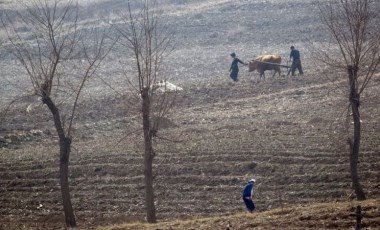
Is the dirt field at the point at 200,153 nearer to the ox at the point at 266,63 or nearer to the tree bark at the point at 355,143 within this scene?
the tree bark at the point at 355,143

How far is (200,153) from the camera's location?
18.6m

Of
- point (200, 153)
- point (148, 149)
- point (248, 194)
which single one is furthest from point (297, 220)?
point (200, 153)

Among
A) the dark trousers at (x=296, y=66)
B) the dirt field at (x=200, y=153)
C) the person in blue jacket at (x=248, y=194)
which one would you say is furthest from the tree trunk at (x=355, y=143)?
the dark trousers at (x=296, y=66)

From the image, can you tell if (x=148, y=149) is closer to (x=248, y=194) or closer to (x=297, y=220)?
(x=248, y=194)

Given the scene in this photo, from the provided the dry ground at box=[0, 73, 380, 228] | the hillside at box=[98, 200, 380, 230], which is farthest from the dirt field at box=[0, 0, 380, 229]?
the hillside at box=[98, 200, 380, 230]

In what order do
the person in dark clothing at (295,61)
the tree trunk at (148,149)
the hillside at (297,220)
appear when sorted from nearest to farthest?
1. the hillside at (297,220)
2. the tree trunk at (148,149)
3. the person in dark clothing at (295,61)

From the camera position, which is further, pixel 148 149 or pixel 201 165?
pixel 201 165

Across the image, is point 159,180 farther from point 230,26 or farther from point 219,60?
point 230,26

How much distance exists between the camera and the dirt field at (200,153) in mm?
15570

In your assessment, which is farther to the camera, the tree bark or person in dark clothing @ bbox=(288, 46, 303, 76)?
person in dark clothing @ bbox=(288, 46, 303, 76)

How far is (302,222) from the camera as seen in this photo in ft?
36.8

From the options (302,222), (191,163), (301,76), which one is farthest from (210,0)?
(302,222)

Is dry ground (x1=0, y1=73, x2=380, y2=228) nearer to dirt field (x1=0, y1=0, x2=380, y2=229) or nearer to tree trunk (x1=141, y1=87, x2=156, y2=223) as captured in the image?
dirt field (x1=0, y1=0, x2=380, y2=229)

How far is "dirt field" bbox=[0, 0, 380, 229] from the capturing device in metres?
15.6
